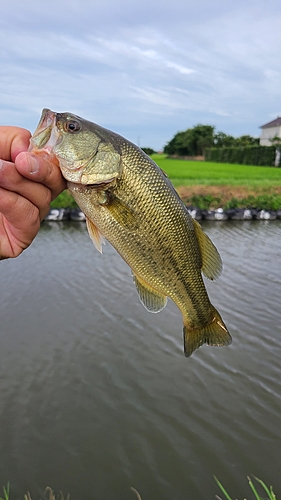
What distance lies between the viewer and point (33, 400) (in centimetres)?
687

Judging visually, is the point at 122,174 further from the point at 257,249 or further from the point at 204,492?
the point at 257,249

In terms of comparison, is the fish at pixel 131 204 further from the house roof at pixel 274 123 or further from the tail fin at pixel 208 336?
the house roof at pixel 274 123

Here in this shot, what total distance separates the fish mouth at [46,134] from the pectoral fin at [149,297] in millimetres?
961

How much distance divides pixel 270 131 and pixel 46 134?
103021 mm

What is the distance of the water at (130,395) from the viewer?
5496mm

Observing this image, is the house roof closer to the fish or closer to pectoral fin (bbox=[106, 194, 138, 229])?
the fish

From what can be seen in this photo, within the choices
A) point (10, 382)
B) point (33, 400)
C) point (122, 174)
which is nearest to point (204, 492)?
point (33, 400)

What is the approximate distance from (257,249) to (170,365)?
947 centimetres

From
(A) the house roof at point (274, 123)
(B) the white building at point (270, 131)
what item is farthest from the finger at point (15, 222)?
(A) the house roof at point (274, 123)

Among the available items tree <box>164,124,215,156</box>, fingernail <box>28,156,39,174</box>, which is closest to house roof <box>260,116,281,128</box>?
tree <box>164,124,215,156</box>

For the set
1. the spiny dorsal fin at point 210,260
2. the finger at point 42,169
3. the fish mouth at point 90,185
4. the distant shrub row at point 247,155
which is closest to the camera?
the finger at point 42,169

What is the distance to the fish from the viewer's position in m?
2.33

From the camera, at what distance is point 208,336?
2.95m

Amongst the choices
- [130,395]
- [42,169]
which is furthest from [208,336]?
[130,395]
